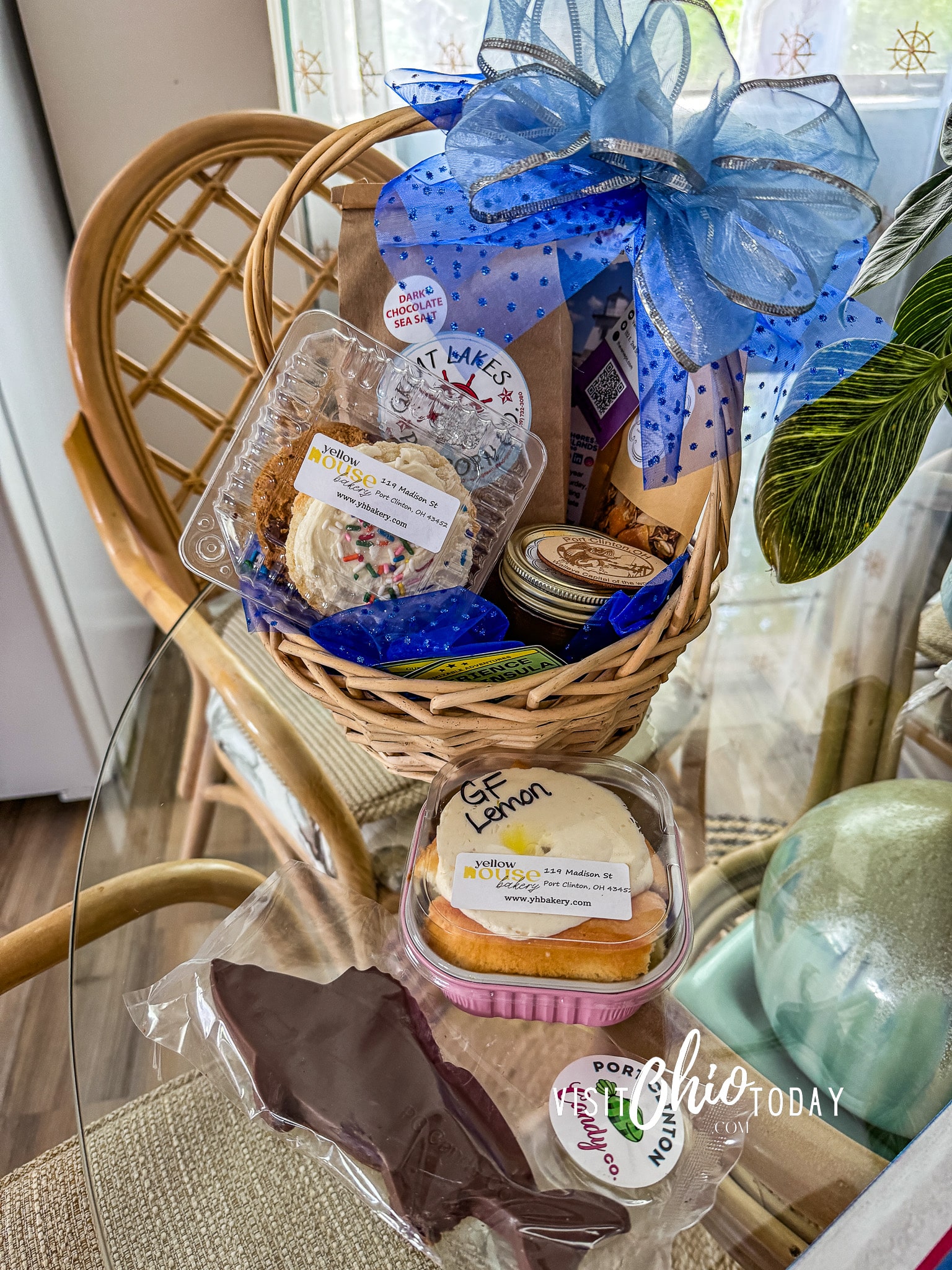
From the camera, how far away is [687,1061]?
537mm

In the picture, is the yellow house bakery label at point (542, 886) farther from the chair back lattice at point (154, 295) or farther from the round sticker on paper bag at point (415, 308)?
the chair back lattice at point (154, 295)

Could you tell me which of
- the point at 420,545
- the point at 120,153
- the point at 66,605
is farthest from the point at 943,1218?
the point at 120,153

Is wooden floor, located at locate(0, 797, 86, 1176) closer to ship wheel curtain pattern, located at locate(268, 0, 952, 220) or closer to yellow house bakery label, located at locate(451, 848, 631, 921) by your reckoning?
yellow house bakery label, located at locate(451, 848, 631, 921)

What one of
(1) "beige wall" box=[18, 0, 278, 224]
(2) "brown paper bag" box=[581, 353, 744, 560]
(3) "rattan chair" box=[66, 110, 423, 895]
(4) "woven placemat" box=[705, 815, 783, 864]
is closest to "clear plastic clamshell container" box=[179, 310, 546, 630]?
(2) "brown paper bag" box=[581, 353, 744, 560]

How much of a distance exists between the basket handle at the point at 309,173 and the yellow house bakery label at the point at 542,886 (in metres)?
0.46

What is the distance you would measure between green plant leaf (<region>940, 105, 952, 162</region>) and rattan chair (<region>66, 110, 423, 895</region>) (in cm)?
56

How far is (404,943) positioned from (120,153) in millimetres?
1950

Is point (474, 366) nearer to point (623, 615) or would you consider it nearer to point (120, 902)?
point (623, 615)

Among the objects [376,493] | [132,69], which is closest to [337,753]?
[376,493]

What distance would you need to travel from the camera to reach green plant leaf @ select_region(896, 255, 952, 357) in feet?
1.77

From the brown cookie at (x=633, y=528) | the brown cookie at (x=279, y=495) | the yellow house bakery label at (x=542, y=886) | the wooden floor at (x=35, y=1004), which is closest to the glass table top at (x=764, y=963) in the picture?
the yellow house bakery label at (x=542, y=886)

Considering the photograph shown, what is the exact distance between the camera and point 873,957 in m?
0.50

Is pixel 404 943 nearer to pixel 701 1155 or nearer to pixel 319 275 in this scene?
pixel 701 1155

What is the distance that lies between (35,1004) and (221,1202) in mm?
1103
